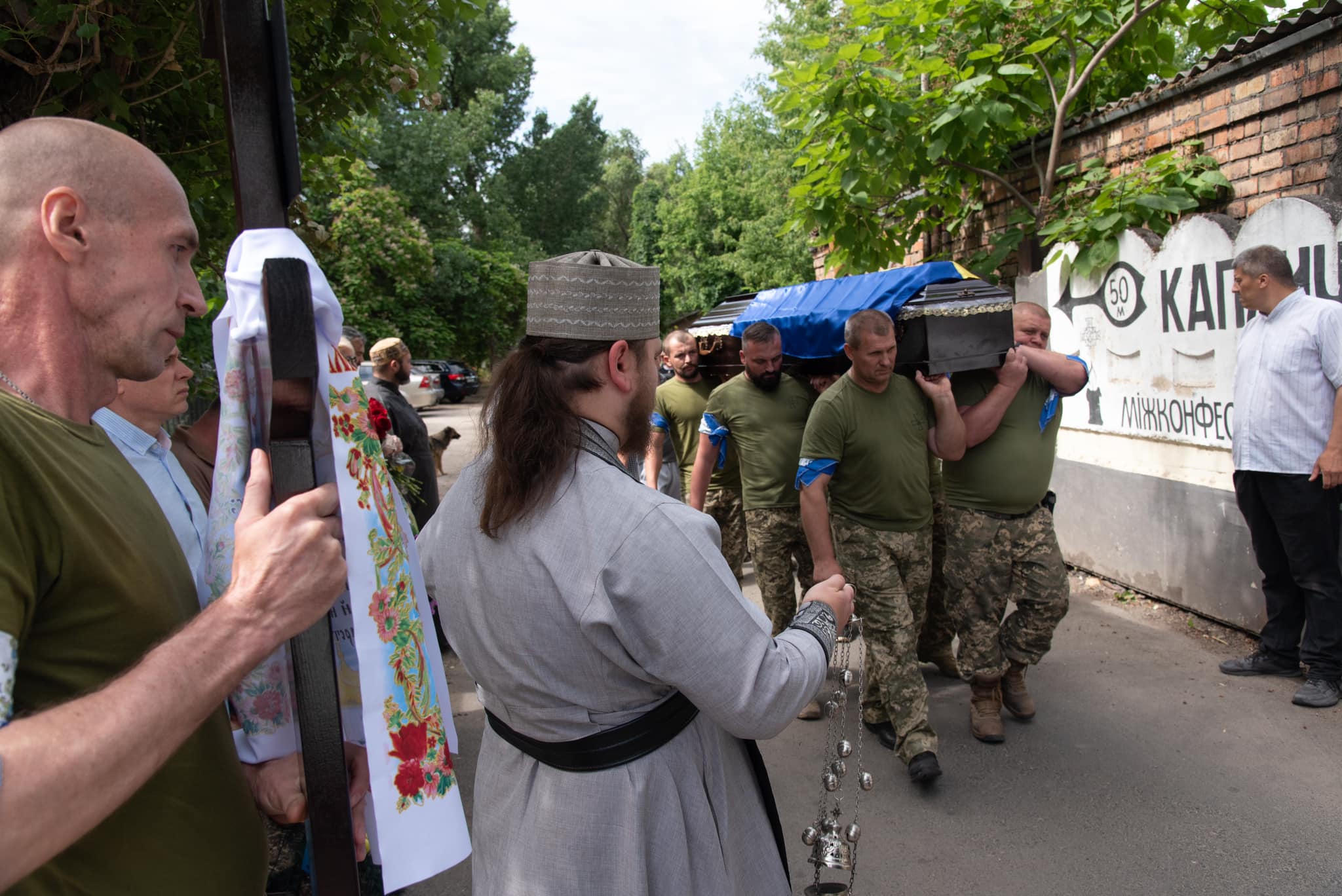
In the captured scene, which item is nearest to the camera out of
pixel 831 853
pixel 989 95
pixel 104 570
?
pixel 104 570

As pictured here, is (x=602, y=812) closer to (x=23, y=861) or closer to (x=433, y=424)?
(x=23, y=861)

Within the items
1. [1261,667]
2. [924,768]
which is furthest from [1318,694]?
[924,768]

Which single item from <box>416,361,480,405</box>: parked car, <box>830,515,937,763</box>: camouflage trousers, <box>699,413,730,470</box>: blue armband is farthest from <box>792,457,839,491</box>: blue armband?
<box>416,361,480,405</box>: parked car

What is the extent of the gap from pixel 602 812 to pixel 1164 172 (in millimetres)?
5848

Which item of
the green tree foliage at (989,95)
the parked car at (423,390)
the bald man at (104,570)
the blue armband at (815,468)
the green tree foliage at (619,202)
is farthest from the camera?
the green tree foliage at (619,202)

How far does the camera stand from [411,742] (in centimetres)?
129

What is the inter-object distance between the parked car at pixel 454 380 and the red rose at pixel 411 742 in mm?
25676

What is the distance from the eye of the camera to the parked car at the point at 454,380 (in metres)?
26.4

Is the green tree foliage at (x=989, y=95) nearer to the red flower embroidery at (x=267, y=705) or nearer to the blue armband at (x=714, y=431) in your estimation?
the blue armband at (x=714, y=431)

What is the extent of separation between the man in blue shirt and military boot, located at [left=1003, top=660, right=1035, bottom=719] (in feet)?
12.6

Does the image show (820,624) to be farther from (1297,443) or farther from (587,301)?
(1297,443)

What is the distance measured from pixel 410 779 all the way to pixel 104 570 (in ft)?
1.65

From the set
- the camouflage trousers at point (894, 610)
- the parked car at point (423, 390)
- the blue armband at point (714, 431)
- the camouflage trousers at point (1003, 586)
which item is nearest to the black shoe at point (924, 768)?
the camouflage trousers at point (894, 610)

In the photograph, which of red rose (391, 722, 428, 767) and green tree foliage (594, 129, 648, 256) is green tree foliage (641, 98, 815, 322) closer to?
green tree foliage (594, 129, 648, 256)
